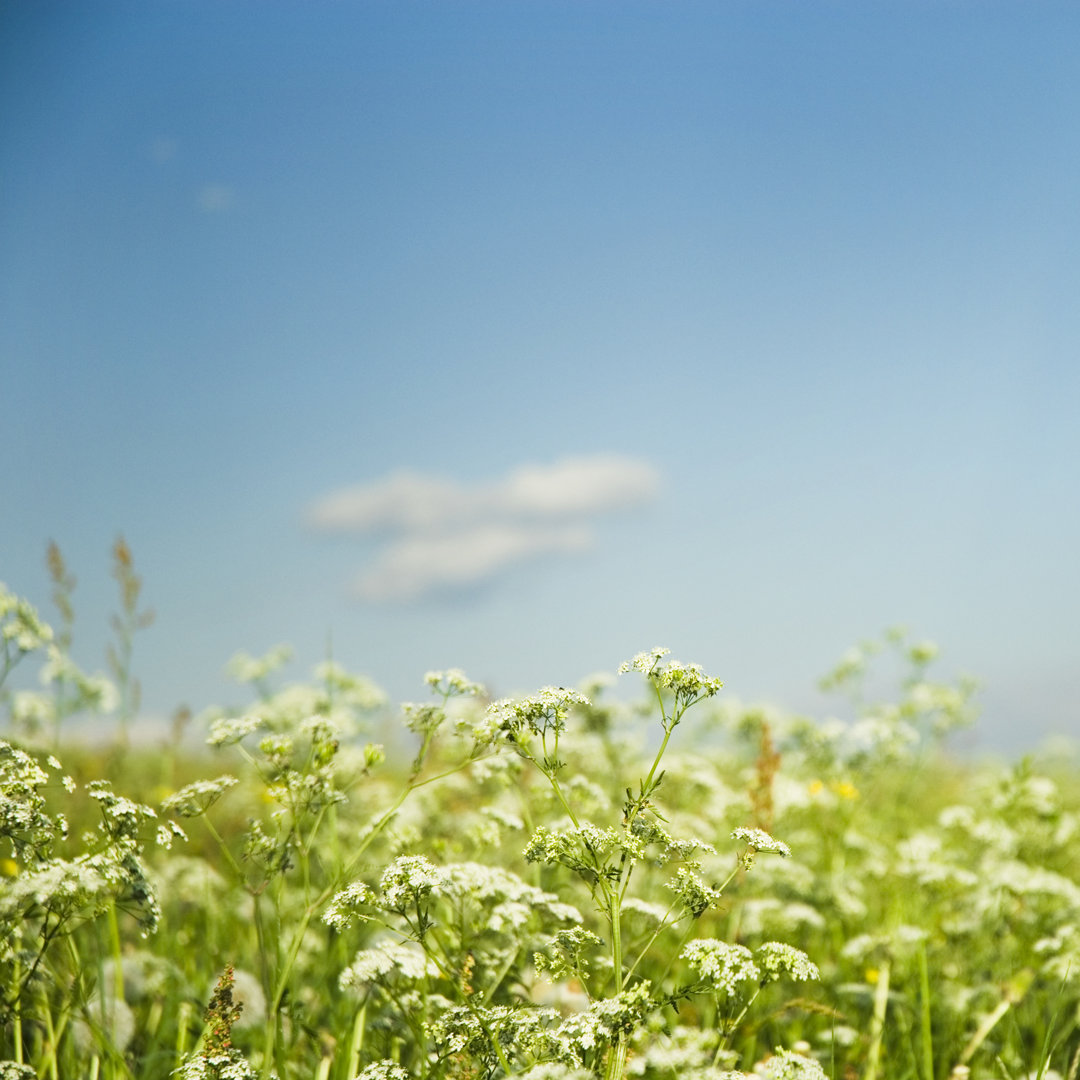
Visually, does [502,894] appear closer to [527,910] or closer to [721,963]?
[527,910]

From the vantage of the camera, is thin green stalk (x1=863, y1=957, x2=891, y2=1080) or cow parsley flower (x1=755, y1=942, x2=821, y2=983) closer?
cow parsley flower (x1=755, y1=942, x2=821, y2=983)

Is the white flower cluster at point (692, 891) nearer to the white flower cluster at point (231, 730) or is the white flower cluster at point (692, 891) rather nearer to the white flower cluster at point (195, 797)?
the white flower cluster at point (195, 797)

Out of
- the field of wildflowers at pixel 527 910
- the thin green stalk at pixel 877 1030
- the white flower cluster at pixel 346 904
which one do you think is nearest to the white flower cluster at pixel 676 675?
the field of wildflowers at pixel 527 910

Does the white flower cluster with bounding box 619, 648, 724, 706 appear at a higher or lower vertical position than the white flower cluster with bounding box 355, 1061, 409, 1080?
higher

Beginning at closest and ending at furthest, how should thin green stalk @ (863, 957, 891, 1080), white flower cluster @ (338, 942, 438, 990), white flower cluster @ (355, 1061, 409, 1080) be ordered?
1. white flower cluster @ (355, 1061, 409, 1080)
2. white flower cluster @ (338, 942, 438, 990)
3. thin green stalk @ (863, 957, 891, 1080)

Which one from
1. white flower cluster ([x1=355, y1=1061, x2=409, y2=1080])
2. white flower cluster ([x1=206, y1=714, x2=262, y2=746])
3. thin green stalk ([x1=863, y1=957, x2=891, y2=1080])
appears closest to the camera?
white flower cluster ([x1=355, y1=1061, x2=409, y2=1080])

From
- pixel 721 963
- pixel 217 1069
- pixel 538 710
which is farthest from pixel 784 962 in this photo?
pixel 217 1069

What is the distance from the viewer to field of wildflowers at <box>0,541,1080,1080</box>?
9.51ft

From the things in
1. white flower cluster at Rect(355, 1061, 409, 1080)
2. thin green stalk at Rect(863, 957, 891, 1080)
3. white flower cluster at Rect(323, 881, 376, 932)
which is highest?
white flower cluster at Rect(323, 881, 376, 932)

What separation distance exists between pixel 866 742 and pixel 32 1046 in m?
6.18

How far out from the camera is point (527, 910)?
361 cm

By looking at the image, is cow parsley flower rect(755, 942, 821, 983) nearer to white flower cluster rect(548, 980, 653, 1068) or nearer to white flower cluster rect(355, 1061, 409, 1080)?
white flower cluster rect(548, 980, 653, 1068)

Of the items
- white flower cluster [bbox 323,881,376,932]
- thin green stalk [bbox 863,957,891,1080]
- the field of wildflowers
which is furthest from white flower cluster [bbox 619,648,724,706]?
thin green stalk [bbox 863,957,891,1080]

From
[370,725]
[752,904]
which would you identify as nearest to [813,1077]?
[752,904]
